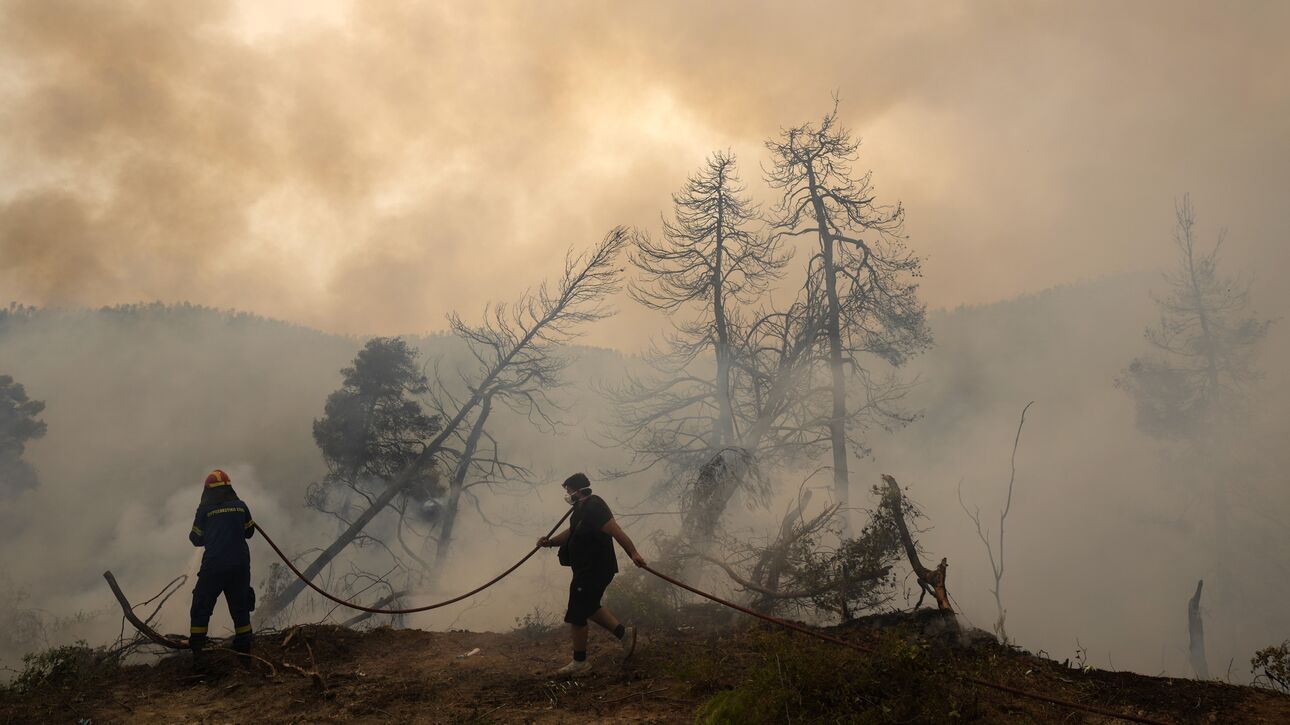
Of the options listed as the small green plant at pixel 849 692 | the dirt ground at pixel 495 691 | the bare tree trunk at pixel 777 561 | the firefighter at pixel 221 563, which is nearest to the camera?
the small green plant at pixel 849 692

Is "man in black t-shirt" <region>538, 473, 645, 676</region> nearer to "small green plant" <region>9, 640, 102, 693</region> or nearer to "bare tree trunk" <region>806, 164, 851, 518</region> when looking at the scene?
"small green plant" <region>9, 640, 102, 693</region>

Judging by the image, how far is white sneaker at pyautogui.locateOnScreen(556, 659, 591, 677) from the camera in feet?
21.7

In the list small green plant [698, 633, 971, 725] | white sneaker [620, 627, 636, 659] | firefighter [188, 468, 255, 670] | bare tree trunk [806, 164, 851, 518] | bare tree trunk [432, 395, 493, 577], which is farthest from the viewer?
bare tree trunk [432, 395, 493, 577]

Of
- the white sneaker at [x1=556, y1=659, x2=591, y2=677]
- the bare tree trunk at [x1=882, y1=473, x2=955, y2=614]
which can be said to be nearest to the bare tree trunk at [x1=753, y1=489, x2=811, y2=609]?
the bare tree trunk at [x1=882, y1=473, x2=955, y2=614]

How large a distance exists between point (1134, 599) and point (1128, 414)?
14502 millimetres

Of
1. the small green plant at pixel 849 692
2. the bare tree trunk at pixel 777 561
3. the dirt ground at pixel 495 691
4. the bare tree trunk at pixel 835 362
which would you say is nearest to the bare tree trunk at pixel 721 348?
the bare tree trunk at pixel 835 362

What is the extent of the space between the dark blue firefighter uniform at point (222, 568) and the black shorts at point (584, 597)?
149 inches

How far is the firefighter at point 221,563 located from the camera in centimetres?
710

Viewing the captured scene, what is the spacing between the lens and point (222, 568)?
723 centimetres

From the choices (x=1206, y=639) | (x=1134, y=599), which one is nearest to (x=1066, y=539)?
(x=1134, y=599)

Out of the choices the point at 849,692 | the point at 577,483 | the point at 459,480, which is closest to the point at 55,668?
the point at 577,483

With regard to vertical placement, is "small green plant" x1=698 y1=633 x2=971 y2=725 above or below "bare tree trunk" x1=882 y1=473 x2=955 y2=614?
below

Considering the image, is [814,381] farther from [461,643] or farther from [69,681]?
[69,681]

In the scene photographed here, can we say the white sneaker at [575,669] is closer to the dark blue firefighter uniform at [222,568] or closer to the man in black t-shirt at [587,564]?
the man in black t-shirt at [587,564]
